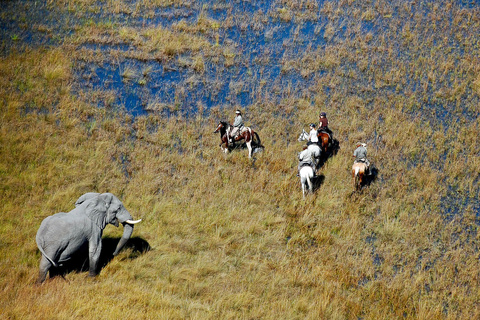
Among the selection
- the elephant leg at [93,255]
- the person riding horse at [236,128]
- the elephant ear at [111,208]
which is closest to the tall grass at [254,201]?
the elephant leg at [93,255]

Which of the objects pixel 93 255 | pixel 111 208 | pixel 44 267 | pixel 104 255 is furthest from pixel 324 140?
pixel 44 267

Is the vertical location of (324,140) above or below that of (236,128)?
below

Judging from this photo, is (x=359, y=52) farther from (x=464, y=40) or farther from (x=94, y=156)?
(x=94, y=156)

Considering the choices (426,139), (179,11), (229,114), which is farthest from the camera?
(179,11)

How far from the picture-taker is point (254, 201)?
1273cm

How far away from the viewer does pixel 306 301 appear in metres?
9.17

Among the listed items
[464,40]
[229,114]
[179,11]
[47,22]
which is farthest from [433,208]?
[47,22]

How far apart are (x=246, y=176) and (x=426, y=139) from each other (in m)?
7.62

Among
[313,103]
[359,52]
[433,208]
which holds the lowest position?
[433,208]

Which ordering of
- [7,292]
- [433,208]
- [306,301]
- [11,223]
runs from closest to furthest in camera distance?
[7,292] < [306,301] < [11,223] < [433,208]

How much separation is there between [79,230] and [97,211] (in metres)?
0.59

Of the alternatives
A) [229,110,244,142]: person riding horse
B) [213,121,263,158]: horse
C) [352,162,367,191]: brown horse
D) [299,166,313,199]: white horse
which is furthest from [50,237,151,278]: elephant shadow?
[352,162,367,191]: brown horse

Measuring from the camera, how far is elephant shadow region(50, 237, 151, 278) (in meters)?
8.86

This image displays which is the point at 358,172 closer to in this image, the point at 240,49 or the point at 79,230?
the point at 79,230
